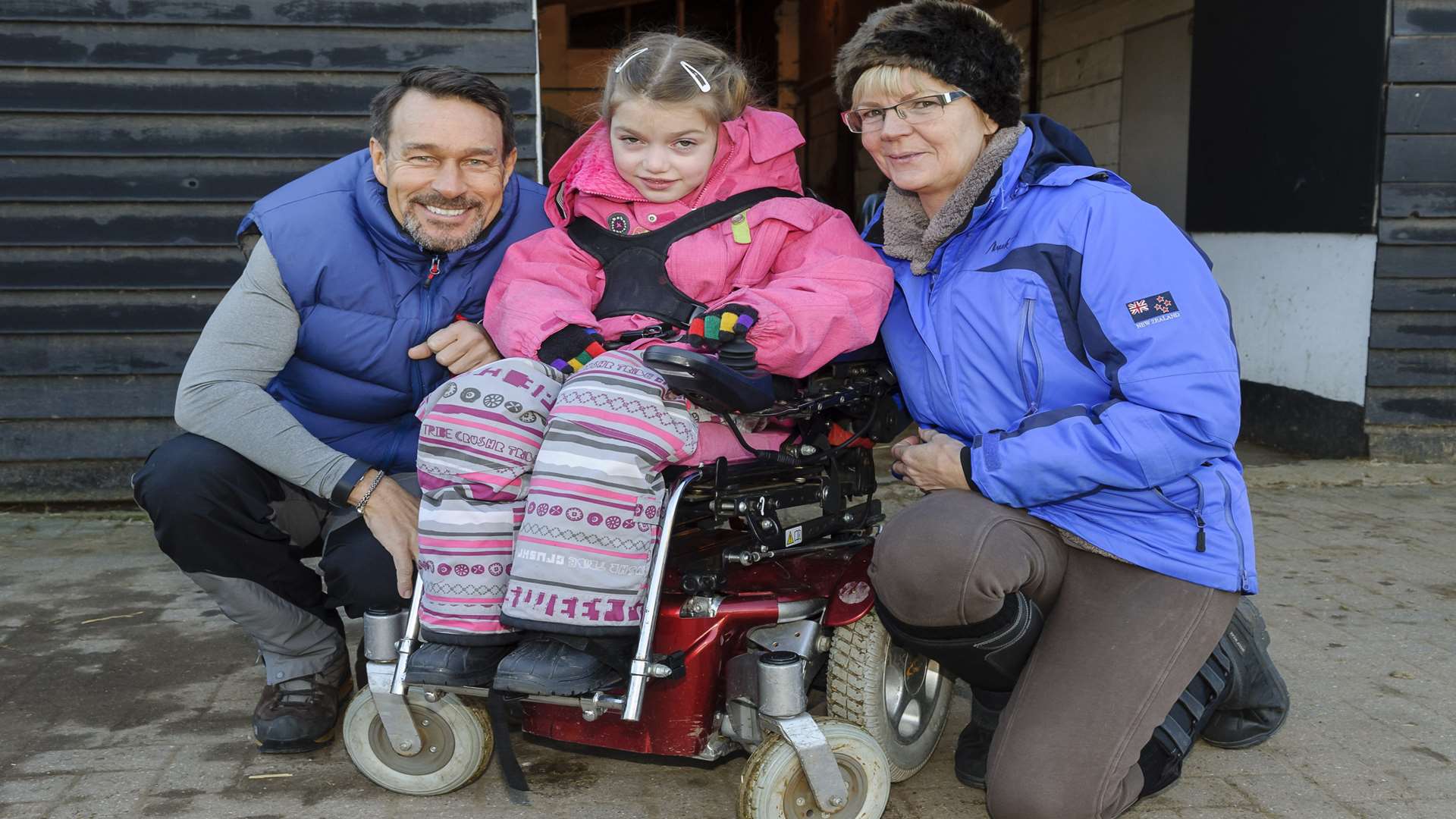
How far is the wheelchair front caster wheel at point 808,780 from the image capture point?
2.22 metres

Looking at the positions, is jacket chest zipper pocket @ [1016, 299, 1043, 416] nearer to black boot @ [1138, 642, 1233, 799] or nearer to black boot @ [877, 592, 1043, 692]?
black boot @ [877, 592, 1043, 692]

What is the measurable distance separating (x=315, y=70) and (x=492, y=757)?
10.9 ft

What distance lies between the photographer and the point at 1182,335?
2.29m

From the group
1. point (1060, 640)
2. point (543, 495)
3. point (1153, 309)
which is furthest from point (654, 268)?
point (1060, 640)

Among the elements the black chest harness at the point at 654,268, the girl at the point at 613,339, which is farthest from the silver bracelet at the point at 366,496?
the black chest harness at the point at 654,268

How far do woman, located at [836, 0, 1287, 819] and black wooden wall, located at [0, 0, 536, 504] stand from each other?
2808mm

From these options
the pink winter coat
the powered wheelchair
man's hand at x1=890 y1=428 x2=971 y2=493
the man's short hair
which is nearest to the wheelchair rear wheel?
the powered wheelchair

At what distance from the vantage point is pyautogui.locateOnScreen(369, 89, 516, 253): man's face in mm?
2814

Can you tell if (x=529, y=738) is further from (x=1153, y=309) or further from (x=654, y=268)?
(x=1153, y=309)

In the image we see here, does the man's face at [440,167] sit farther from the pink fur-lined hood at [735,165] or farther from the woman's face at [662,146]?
the woman's face at [662,146]

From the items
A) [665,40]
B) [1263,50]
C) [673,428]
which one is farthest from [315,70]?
[1263,50]

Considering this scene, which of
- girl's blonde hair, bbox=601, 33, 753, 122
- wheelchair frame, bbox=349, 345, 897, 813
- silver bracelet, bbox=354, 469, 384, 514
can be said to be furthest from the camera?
silver bracelet, bbox=354, 469, 384, 514

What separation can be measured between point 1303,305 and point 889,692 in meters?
4.31

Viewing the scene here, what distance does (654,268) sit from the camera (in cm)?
264
